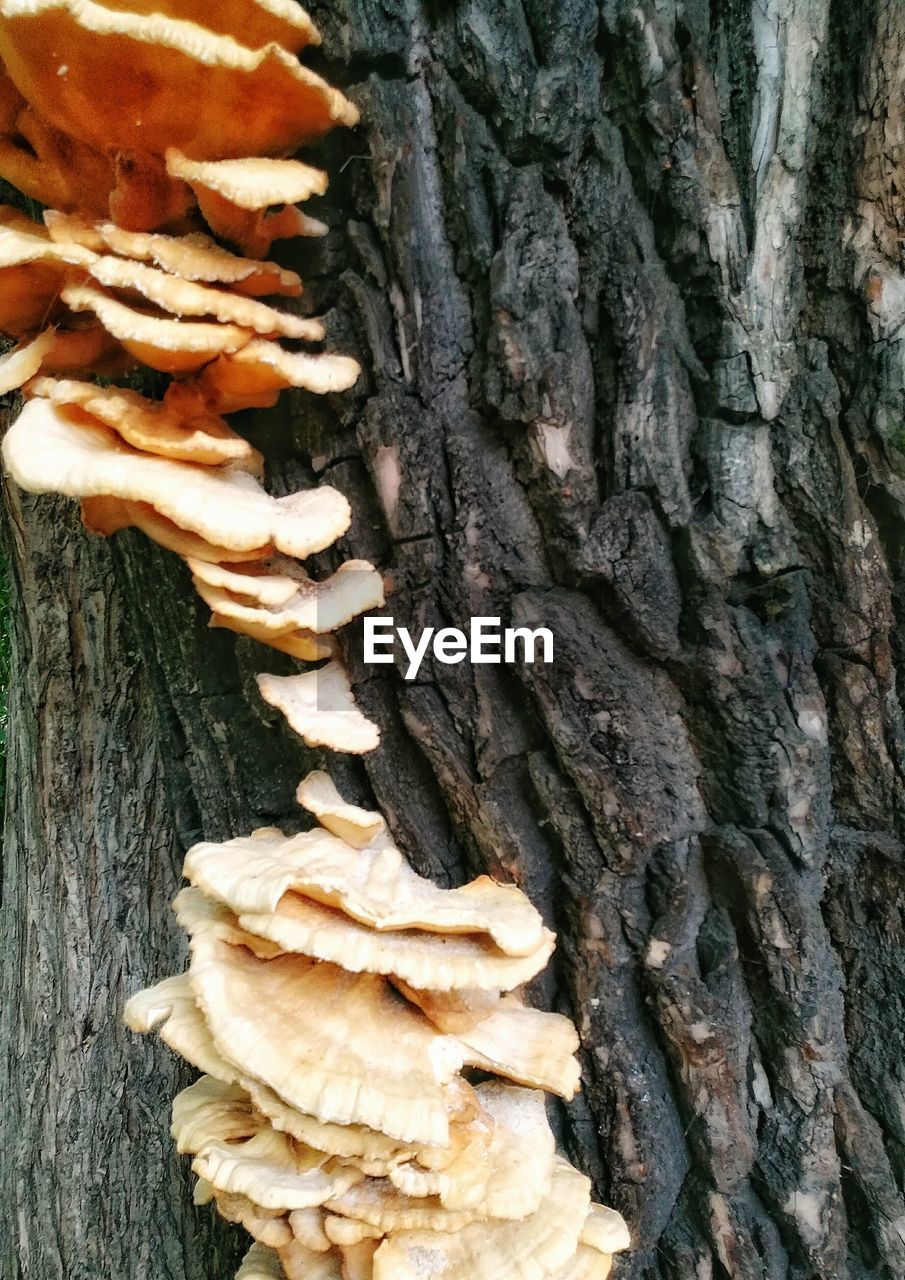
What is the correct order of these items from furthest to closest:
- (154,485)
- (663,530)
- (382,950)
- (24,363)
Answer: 1. (663,530)
2. (24,363)
3. (154,485)
4. (382,950)

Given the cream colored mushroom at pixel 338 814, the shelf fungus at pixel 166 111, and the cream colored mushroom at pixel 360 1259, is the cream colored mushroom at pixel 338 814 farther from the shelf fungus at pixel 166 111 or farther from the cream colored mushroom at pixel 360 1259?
the shelf fungus at pixel 166 111

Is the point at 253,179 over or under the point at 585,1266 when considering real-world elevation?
over

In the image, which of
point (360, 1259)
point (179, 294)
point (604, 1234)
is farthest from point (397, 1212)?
point (179, 294)

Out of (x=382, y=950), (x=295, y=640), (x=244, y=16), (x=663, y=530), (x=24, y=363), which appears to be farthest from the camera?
(x=663, y=530)

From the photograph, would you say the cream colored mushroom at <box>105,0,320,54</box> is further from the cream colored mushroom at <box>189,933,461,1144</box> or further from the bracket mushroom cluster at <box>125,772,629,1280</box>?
the cream colored mushroom at <box>189,933,461,1144</box>

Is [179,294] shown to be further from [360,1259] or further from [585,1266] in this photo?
[585,1266]

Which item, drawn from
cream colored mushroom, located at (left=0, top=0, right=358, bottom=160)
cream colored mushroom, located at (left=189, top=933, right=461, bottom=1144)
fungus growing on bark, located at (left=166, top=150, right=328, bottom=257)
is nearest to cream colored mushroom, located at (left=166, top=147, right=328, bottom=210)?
fungus growing on bark, located at (left=166, top=150, right=328, bottom=257)
